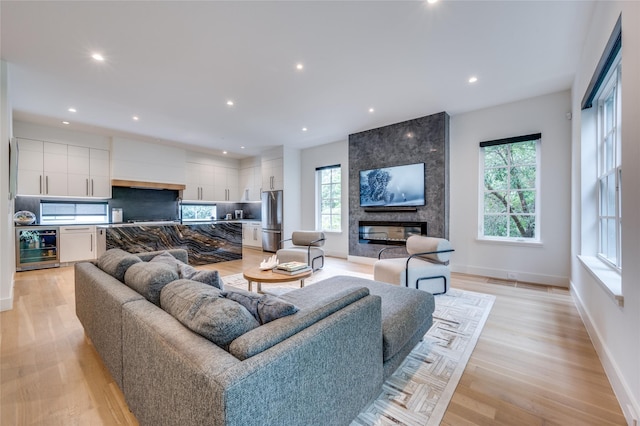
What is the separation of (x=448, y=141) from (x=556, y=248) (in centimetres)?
228

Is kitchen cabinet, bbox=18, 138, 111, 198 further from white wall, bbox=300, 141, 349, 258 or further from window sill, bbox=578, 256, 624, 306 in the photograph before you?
window sill, bbox=578, 256, 624, 306

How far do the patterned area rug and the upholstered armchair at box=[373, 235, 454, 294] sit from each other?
1.29 feet

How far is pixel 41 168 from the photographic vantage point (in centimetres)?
507

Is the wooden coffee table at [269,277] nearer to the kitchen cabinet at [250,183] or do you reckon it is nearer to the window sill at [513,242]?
the window sill at [513,242]

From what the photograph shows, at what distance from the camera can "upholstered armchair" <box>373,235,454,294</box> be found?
328 centimetres

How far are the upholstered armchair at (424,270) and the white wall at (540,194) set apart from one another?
1.22 m

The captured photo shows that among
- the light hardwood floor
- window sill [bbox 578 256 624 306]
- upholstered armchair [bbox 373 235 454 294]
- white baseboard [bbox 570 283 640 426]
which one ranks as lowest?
the light hardwood floor

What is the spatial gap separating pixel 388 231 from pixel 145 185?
224 inches

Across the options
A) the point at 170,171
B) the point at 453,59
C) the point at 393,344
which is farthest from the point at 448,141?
the point at 170,171

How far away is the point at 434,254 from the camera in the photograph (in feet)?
11.6

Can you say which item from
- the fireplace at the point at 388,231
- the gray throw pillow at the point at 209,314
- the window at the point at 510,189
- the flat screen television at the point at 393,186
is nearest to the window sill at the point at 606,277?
the window at the point at 510,189

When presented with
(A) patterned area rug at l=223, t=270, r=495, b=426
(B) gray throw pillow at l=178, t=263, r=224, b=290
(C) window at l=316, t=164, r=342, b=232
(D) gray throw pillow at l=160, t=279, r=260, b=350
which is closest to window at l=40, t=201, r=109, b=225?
(C) window at l=316, t=164, r=342, b=232

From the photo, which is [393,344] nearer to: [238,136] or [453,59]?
[453,59]

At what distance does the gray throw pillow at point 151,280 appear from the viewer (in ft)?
4.91
